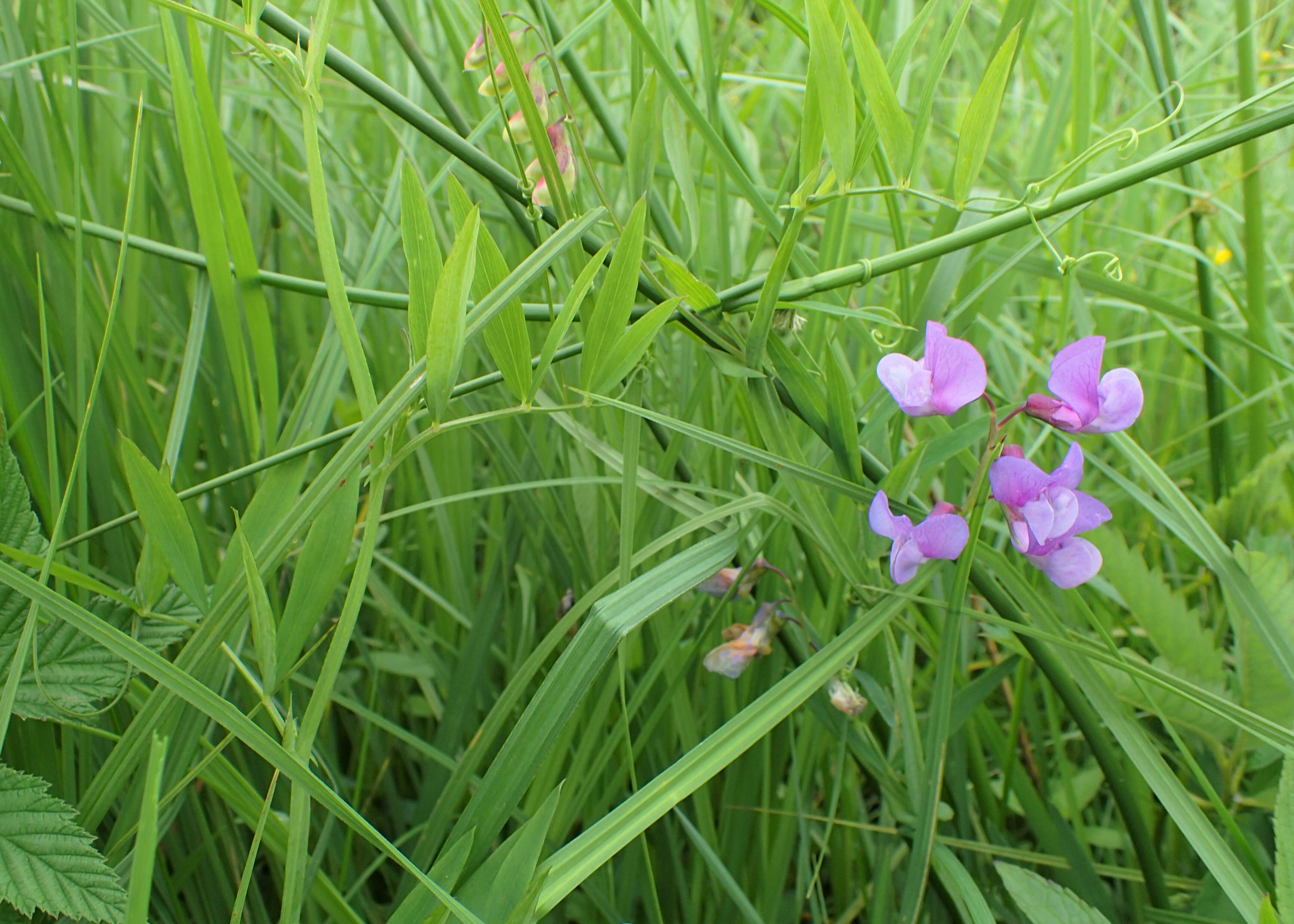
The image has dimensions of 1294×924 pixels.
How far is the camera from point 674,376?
0.87 meters

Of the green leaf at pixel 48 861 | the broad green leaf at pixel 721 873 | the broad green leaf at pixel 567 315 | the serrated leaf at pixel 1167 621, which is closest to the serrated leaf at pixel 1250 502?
the serrated leaf at pixel 1167 621

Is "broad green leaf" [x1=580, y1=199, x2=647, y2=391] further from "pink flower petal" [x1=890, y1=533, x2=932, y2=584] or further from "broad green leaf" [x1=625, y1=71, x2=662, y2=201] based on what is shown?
"pink flower petal" [x1=890, y1=533, x2=932, y2=584]

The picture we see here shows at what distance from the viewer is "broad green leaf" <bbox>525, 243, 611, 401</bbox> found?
43 centimetres

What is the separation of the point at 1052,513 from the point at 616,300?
277 millimetres

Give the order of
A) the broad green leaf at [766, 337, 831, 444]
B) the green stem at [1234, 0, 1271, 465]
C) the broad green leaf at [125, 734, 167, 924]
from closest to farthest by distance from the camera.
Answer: the broad green leaf at [125, 734, 167, 924] < the broad green leaf at [766, 337, 831, 444] < the green stem at [1234, 0, 1271, 465]

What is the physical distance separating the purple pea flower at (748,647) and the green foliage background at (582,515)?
0.03 m

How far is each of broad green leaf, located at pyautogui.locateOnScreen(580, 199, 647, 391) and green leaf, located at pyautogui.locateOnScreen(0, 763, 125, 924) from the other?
0.37m

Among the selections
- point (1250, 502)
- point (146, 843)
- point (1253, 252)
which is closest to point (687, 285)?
point (146, 843)

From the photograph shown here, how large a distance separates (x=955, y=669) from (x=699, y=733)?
243 mm

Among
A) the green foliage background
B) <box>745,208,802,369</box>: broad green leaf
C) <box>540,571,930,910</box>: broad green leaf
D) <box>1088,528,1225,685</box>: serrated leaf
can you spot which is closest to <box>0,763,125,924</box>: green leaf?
the green foliage background

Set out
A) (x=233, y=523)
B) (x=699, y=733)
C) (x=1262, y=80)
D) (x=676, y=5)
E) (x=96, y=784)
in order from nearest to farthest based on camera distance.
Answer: (x=96, y=784) < (x=699, y=733) < (x=233, y=523) < (x=676, y=5) < (x=1262, y=80)

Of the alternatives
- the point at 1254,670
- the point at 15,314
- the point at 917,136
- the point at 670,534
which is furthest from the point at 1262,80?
the point at 15,314

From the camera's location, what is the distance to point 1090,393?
0.51 meters

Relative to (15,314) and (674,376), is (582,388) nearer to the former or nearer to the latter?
(674,376)
